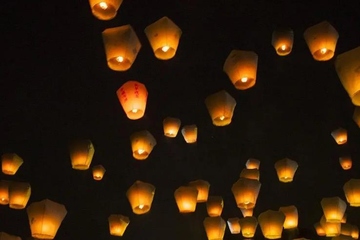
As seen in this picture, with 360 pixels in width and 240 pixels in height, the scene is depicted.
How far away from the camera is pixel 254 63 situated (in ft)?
16.3

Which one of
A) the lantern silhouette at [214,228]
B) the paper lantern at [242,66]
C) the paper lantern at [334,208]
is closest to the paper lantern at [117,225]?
the lantern silhouette at [214,228]

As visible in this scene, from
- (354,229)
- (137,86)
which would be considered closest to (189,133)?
(137,86)

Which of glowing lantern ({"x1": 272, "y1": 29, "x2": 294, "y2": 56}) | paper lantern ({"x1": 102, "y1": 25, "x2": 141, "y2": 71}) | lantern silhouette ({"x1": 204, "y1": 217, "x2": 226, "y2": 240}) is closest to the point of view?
paper lantern ({"x1": 102, "y1": 25, "x2": 141, "y2": 71})

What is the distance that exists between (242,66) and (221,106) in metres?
0.66

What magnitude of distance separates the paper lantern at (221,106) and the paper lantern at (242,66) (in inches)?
18.9

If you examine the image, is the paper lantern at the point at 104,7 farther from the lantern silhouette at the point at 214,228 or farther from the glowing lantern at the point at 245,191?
the lantern silhouette at the point at 214,228

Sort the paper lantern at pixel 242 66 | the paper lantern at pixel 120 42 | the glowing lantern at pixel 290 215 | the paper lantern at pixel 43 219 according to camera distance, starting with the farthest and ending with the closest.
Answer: the glowing lantern at pixel 290 215
the paper lantern at pixel 43 219
the paper lantern at pixel 242 66
the paper lantern at pixel 120 42

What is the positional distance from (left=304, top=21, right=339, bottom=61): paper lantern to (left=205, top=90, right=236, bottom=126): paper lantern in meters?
0.97

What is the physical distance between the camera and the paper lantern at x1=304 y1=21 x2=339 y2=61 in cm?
496

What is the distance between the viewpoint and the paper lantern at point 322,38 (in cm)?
496

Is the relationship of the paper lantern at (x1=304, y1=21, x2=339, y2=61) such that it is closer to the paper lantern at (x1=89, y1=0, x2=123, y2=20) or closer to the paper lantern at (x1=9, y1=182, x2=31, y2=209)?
the paper lantern at (x1=89, y1=0, x2=123, y2=20)

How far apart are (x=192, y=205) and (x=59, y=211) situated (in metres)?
1.65

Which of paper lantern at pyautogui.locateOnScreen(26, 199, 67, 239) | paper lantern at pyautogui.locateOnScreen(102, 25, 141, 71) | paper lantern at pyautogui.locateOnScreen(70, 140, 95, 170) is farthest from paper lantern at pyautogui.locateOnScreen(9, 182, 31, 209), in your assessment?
paper lantern at pyautogui.locateOnScreen(102, 25, 141, 71)

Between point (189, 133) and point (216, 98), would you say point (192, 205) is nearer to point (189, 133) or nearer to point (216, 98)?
point (189, 133)
